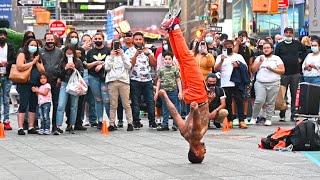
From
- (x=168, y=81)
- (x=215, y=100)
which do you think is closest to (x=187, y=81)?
(x=168, y=81)

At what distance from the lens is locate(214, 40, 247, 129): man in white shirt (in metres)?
18.1

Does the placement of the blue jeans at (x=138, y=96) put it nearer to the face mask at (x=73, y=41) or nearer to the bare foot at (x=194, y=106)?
the face mask at (x=73, y=41)

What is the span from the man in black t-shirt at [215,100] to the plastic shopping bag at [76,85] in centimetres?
247

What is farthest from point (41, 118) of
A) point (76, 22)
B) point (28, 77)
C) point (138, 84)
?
point (76, 22)

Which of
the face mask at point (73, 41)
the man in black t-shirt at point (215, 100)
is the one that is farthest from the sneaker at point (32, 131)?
the man in black t-shirt at point (215, 100)

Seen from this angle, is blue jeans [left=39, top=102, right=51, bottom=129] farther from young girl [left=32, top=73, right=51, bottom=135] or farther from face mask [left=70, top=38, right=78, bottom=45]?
face mask [left=70, top=38, right=78, bottom=45]

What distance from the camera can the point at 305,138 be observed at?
13406 millimetres

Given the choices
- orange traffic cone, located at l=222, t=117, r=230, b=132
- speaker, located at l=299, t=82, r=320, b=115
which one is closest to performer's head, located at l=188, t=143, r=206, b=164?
speaker, located at l=299, t=82, r=320, b=115

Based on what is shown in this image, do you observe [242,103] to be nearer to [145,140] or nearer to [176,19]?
[145,140]

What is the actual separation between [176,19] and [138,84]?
18.0 ft

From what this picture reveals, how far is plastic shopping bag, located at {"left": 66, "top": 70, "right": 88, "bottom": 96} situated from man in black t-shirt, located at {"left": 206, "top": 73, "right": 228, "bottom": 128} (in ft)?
8.12

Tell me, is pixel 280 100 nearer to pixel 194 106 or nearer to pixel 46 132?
pixel 46 132

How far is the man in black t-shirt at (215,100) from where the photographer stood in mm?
17312

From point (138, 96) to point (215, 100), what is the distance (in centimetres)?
161
